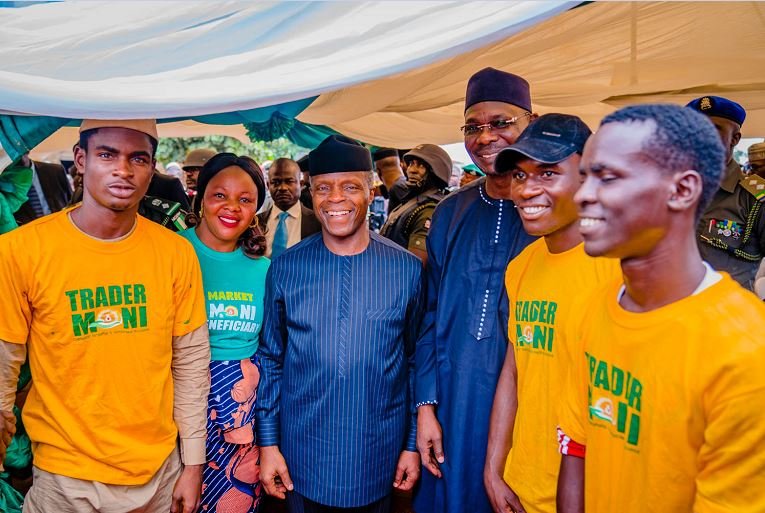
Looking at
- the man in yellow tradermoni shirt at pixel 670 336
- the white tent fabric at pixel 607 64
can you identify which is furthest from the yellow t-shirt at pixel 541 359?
the white tent fabric at pixel 607 64

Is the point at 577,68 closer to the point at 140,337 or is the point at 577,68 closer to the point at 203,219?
the point at 203,219

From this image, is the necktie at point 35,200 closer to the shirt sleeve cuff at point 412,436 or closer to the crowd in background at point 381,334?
the crowd in background at point 381,334

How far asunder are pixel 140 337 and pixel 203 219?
0.66 metres

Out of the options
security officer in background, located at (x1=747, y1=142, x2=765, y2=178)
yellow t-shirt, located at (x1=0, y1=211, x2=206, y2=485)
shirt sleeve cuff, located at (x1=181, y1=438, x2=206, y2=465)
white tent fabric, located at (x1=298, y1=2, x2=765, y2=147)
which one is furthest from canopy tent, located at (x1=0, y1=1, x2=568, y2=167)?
security officer in background, located at (x1=747, y1=142, x2=765, y2=178)

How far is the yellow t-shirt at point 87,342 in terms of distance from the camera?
5.76ft

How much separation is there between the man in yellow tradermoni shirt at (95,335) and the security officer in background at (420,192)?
2.04 meters

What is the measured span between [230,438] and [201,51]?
4.77 feet

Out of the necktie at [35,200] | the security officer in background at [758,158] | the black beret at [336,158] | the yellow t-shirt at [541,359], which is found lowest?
the yellow t-shirt at [541,359]

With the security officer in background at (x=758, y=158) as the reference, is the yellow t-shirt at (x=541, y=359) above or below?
A: below

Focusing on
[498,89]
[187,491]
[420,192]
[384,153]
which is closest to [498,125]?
[498,89]

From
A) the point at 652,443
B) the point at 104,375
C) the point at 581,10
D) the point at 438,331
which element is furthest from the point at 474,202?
the point at 104,375

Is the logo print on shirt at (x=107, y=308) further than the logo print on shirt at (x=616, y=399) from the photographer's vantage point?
Yes

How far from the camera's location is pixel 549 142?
1676 millimetres

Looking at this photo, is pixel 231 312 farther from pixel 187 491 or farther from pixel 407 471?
pixel 407 471
